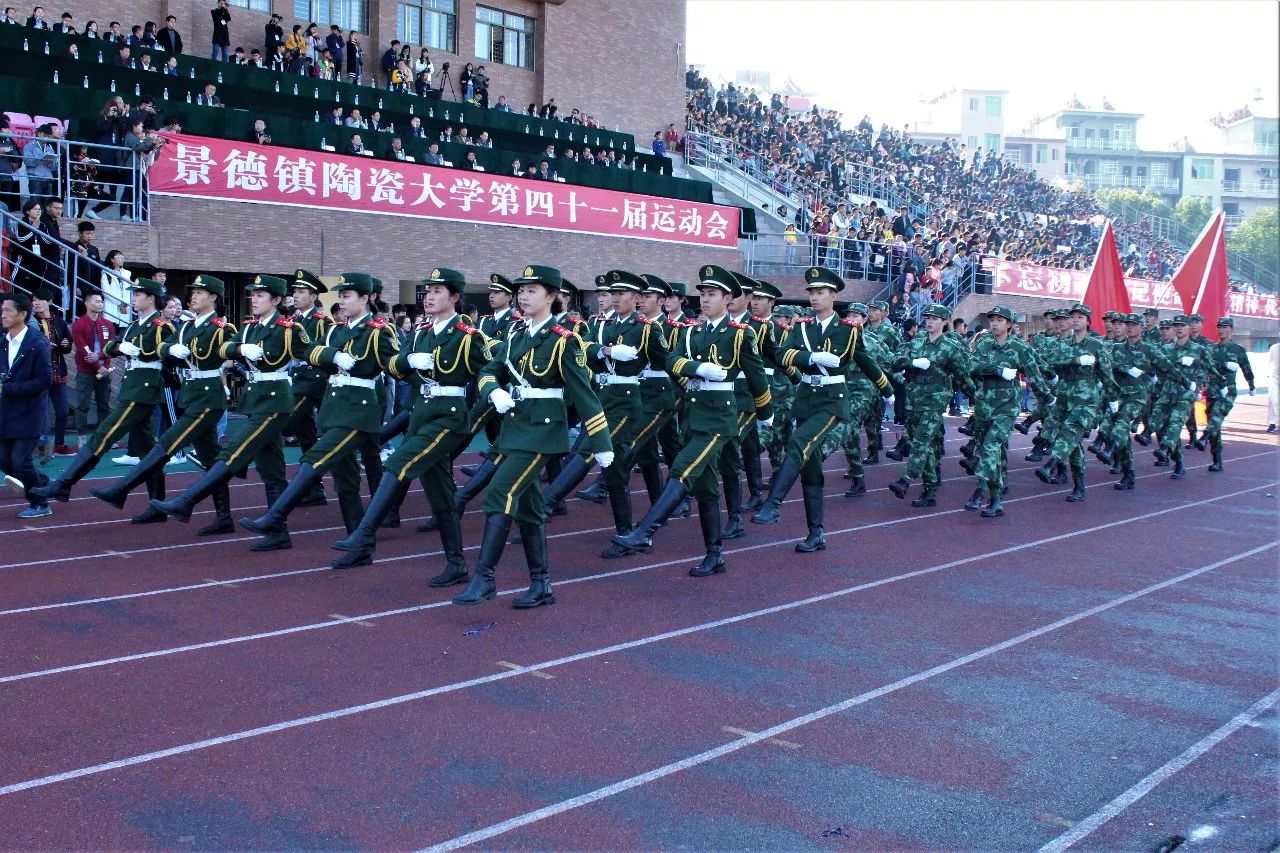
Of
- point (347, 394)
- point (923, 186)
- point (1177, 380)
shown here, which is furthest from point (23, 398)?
point (923, 186)

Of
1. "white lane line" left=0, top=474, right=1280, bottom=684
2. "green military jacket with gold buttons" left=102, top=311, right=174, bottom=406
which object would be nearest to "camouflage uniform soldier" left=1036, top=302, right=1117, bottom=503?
"white lane line" left=0, top=474, right=1280, bottom=684

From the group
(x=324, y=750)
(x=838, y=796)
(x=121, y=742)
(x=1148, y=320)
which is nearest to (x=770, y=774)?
(x=838, y=796)

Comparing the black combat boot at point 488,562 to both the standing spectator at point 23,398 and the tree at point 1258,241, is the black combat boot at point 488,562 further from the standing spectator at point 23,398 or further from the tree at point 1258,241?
the tree at point 1258,241

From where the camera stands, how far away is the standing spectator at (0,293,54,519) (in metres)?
9.72

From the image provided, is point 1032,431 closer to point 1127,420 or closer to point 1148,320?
point 1148,320

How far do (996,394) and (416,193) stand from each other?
34.4 ft

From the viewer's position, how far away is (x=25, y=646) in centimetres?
613

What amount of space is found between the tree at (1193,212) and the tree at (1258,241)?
8.77ft

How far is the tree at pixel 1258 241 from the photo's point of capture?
170 ft

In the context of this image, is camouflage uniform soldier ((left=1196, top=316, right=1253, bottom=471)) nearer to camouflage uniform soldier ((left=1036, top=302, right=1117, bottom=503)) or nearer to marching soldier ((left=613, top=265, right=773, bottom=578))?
camouflage uniform soldier ((left=1036, top=302, right=1117, bottom=503))

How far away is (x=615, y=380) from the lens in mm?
9492

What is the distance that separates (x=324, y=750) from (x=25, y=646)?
224cm

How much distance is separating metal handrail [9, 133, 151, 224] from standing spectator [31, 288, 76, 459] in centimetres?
220

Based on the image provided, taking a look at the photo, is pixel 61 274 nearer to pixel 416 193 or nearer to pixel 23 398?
pixel 23 398
